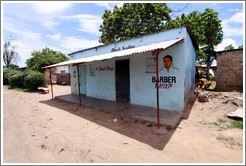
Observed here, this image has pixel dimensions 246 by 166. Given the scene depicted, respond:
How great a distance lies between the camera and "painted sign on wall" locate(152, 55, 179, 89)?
8.58 m

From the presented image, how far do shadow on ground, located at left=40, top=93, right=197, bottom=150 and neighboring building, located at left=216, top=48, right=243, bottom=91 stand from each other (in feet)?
16.7

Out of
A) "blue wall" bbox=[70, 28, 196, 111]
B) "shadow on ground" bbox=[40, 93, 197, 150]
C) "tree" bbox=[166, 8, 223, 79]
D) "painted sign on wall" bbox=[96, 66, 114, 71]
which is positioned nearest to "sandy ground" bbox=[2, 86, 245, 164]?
"shadow on ground" bbox=[40, 93, 197, 150]

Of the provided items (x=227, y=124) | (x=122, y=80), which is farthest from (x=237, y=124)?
(x=122, y=80)

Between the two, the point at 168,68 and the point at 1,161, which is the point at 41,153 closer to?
the point at 1,161

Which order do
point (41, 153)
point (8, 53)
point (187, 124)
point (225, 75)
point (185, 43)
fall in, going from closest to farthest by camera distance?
point (41, 153)
point (187, 124)
point (185, 43)
point (225, 75)
point (8, 53)

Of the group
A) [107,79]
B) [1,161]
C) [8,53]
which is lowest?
[1,161]

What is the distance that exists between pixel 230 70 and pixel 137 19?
39.3 feet

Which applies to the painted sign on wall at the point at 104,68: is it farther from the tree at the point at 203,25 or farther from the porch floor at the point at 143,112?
the tree at the point at 203,25

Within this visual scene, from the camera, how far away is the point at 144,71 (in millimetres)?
9586

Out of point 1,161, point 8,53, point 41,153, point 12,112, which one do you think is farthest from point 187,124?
point 8,53

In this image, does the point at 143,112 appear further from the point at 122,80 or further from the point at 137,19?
the point at 137,19

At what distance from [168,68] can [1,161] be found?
20.4 feet

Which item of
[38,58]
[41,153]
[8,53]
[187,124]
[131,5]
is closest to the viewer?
[41,153]

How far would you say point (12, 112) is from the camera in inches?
386
